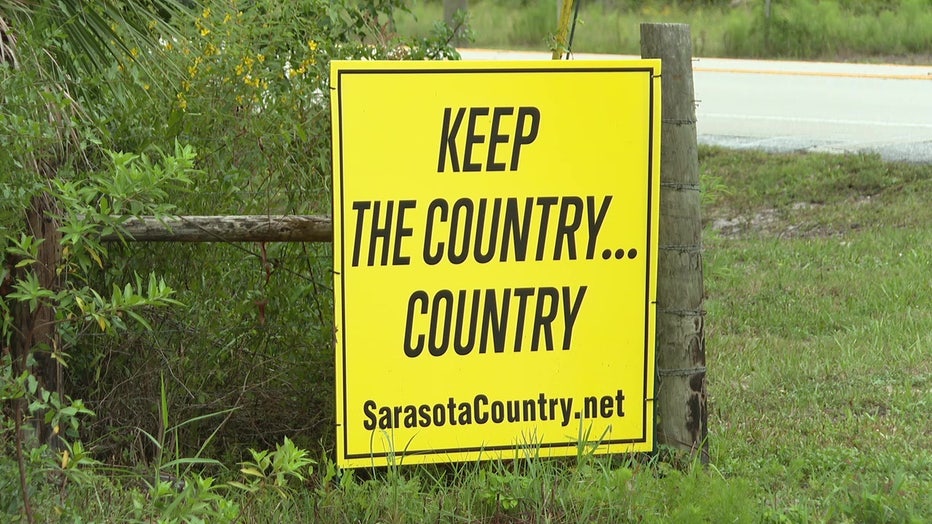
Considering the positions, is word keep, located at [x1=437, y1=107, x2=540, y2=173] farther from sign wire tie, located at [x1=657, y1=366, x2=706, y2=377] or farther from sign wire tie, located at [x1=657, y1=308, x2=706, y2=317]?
sign wire tie, located at [x1=657, y1=366, x2=706, y2=377]

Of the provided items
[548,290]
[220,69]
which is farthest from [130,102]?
[548,290]

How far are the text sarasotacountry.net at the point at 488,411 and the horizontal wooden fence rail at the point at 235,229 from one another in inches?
22.5

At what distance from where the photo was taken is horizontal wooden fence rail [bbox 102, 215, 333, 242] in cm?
385

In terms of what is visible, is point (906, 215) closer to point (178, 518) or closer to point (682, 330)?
point (682, 330)

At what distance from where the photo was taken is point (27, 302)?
3.79 meters

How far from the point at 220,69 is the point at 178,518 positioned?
182 cm

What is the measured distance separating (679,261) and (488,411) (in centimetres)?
79

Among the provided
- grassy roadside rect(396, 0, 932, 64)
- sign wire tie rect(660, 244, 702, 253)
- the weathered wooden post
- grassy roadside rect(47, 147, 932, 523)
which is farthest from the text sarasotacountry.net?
grassy roadside rect(396, 0, 932, 64)

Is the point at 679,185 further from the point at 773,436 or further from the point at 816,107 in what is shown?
the point at 816,107

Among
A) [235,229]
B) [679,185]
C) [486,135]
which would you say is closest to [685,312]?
[679,185]

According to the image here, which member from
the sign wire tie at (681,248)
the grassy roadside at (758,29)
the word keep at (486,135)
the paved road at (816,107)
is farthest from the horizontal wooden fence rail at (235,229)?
the grassy roadside at (758,29)

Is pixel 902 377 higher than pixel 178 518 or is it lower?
lower

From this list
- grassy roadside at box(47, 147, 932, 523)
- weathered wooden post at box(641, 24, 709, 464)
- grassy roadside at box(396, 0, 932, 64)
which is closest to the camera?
grassy roadside at box(47, 147, 932, 523)

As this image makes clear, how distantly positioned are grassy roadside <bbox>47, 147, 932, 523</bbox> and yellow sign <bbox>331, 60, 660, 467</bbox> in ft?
0.49
